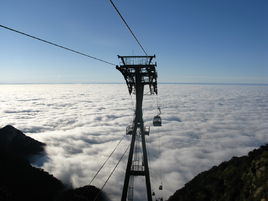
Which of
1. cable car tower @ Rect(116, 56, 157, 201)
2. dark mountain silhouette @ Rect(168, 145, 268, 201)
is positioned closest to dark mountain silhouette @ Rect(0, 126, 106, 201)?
dark mountain silhouette @ Rect(168, 145, 268, 201)

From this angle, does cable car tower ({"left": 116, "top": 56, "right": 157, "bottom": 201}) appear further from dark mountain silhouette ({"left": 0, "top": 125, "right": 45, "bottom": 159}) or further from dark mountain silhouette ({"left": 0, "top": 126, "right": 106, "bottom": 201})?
dark mountain silhouette ({"left": 0, "top": 125, "right": 45, "bottom": 159})

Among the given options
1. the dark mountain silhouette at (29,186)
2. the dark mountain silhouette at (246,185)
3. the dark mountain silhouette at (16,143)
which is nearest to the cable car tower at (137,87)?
the dark mountain silhouette at (246,185)

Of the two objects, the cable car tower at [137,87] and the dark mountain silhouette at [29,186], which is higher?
the cable car tower at [137,87]

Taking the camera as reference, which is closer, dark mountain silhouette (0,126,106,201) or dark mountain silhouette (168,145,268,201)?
dark mountain silhouette (168,145,268,201)

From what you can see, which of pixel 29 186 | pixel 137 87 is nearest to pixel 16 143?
pixel 29 186

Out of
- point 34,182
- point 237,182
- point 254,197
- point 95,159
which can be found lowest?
point 95,159

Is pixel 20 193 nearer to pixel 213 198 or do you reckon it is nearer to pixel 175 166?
pixel 213 198

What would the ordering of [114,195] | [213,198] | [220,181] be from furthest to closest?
[114,195] → [220,181] → [213,198]

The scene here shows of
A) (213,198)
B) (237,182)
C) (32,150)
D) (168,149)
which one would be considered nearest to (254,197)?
(237,182)

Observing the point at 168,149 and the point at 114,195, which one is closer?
the point at 114,195

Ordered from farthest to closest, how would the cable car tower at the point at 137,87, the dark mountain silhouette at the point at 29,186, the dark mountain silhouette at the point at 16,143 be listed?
the dark mountain silhouette at the point at 16,143 < the dark mountain silhouette at the point at 29,186 < the cable car tower at the point at 137,87

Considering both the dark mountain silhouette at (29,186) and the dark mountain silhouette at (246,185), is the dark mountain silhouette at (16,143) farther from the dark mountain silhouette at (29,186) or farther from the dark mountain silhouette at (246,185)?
the dark mountain silhouette at (246,185)
